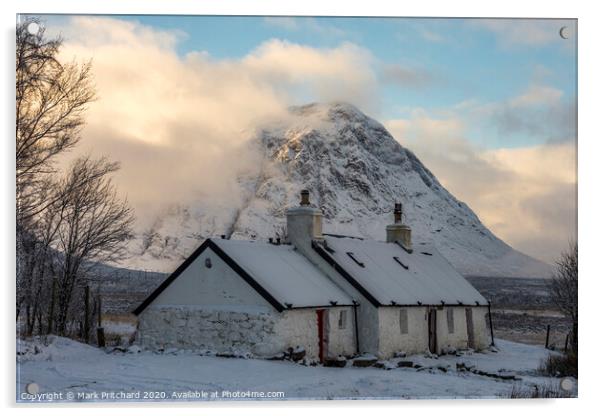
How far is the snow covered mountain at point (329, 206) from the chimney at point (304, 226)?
77.1ft

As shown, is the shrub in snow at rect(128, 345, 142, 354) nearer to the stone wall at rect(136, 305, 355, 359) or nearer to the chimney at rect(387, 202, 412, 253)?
the stone wall at rect(136, 305, 355, 359)

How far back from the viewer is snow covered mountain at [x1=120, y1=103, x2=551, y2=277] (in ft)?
222

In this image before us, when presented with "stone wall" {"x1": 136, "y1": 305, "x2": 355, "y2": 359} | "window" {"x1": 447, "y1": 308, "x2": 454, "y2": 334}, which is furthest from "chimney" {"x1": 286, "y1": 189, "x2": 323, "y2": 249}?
"window" {"x1": 447, "y1": 308, "x2": 454, "y2": 334}

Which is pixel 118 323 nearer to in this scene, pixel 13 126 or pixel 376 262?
pixel 376 262

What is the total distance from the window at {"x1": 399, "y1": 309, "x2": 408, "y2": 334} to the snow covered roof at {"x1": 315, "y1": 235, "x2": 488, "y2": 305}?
1.20ft

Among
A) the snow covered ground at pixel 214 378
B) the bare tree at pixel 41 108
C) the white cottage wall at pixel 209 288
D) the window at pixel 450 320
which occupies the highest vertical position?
the bare tree at pixel 41 108

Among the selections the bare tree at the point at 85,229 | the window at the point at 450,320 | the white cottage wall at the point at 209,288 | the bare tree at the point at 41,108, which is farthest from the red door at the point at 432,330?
the bare tree at the point at 41,108

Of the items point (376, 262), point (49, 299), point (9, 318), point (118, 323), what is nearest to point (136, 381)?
point (9, 318)

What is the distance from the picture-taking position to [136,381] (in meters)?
24.2

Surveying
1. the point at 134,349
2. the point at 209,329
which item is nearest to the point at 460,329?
the point at 209,329

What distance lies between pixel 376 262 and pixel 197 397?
57.1 feet

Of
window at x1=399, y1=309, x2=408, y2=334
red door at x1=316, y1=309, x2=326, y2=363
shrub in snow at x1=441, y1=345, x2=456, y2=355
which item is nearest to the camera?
red door at x1=316, y1=309, x2=326, y2=363

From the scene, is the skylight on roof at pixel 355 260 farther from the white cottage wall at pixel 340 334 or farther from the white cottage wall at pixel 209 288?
the white cottage wall at pixel 209 288

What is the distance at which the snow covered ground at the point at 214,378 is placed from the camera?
883 inches
